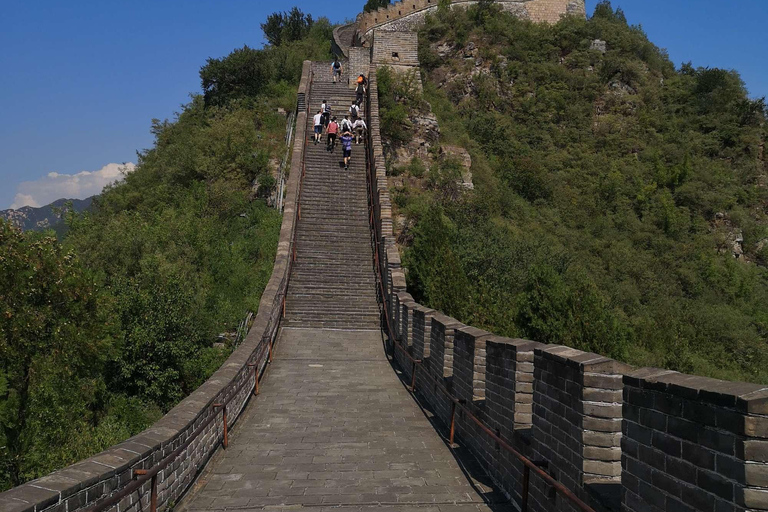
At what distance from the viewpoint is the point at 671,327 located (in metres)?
23.6

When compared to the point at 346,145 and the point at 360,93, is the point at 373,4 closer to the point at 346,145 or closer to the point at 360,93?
the point at 360,93

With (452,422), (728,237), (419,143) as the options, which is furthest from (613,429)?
(728,237)

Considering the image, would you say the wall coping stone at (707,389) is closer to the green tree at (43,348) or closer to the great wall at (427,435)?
the great wall at (427,435)

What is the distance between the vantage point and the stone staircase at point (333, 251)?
16.5 meters

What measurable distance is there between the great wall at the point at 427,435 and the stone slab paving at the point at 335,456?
0.03 meters

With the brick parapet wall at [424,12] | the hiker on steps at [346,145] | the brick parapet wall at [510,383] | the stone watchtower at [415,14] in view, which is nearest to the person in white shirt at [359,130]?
the hiker on steps at [346,145]

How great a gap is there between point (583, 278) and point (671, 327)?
508cm

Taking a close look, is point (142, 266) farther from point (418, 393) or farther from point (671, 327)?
point (671, 327)

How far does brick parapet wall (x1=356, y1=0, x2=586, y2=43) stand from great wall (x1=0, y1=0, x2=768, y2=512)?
34.7m

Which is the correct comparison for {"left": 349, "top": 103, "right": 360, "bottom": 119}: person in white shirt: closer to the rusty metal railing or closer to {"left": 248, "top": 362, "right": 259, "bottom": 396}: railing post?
the rusty metal railing

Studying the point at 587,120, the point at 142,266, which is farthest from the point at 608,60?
the point at 142,266

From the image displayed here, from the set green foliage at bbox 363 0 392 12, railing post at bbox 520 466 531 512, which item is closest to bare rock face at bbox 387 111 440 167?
railing post at bbox 520 466 531 512

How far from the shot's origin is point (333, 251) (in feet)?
62.1

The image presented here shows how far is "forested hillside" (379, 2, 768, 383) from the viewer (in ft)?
59.1
